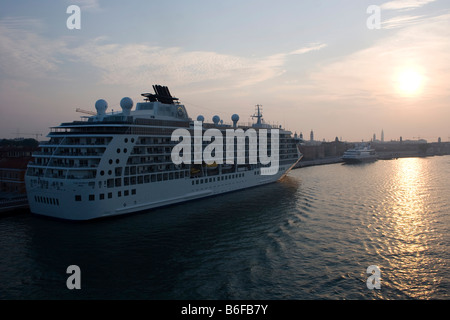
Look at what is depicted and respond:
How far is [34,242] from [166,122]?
19.8 m

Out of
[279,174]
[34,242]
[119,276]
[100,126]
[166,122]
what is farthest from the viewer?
[279,174]

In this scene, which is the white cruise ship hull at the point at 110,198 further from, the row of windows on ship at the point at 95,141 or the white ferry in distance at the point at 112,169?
the row of windows on ship at the point at 95,141

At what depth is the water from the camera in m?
17.3

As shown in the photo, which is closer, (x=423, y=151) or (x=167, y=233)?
(x=167, y=233)

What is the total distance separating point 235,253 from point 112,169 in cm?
1578

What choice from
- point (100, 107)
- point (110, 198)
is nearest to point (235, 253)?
point (110, 198)

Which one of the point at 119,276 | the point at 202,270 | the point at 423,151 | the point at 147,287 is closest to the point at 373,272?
the point at 202,270

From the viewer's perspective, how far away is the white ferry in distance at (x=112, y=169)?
28.8 metres

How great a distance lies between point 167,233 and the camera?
26859mm

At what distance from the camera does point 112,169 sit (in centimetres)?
3020

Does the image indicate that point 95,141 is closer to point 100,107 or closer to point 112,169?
point 112,169

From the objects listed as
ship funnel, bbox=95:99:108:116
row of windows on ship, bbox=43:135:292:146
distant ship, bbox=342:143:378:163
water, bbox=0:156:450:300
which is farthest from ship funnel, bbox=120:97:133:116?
distant ship, bbox=342:143:378:163
